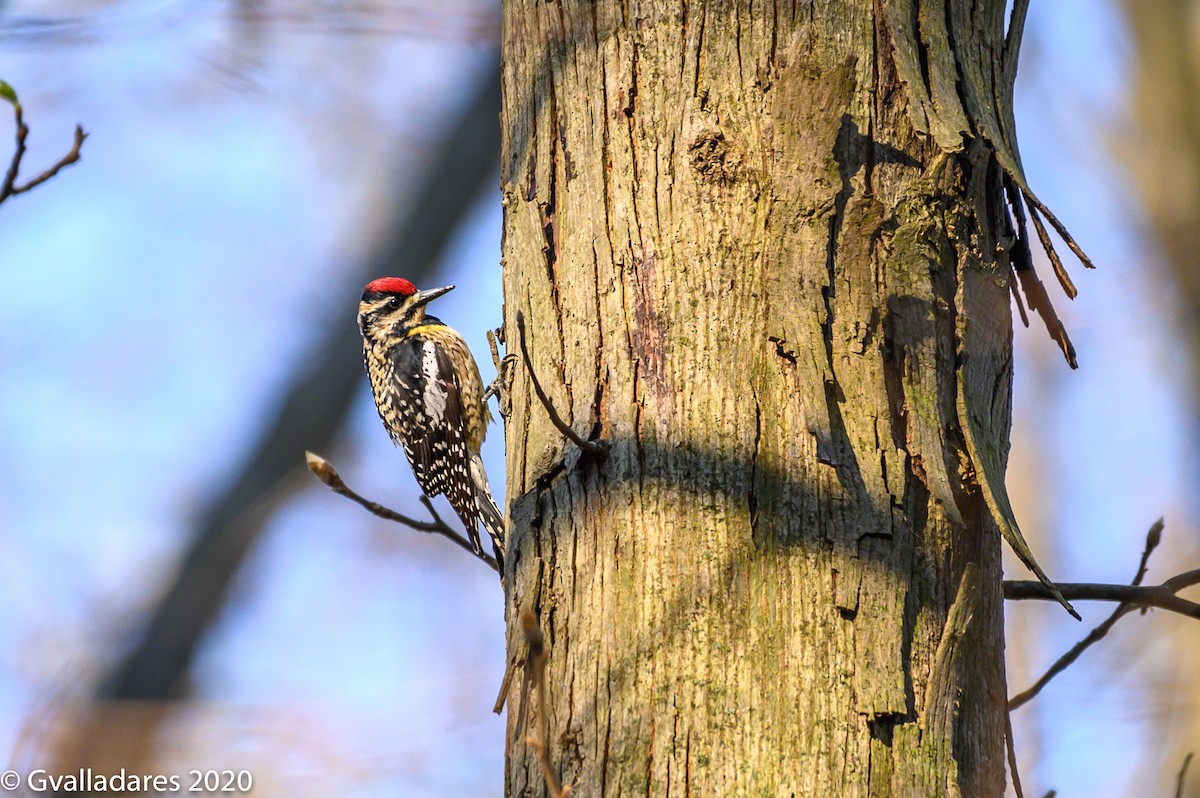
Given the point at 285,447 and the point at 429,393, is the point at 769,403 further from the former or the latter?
A: the point at 429,393

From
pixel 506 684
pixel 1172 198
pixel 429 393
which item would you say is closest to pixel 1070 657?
pixel 506 684

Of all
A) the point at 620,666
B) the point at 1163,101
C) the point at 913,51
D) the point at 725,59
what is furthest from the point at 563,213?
the point at 1163,101

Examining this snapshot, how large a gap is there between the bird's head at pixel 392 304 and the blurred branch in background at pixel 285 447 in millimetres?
578

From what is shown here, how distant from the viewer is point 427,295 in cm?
590

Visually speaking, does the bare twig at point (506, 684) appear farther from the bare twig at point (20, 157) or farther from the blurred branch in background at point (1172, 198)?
the blurred branch in background at point (1172, 198)

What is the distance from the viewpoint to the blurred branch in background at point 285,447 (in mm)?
4266

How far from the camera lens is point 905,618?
2.05 meters

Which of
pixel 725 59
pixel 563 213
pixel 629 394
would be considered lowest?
pixel 629 394

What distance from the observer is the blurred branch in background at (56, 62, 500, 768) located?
4.27m

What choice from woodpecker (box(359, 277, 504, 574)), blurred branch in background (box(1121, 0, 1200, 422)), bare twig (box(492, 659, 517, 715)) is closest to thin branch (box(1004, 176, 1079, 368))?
bare twig (box(492, 659, 517, 715))

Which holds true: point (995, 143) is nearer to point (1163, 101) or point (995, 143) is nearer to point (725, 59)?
point (725, 59)

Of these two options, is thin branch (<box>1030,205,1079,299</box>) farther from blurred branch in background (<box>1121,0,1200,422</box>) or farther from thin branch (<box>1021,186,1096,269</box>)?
blurred branch in background (<box>1121,0,1200,422</box>)

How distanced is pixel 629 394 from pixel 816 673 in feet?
2.18

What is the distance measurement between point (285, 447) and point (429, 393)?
1413 mm
